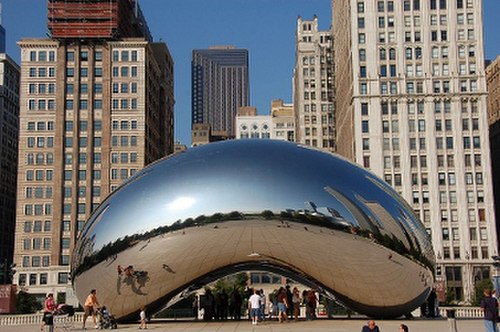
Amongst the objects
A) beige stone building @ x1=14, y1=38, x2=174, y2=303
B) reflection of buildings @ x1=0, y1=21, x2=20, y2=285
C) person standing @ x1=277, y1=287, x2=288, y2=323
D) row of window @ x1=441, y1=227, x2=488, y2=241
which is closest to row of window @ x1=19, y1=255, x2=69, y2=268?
beige stone building @ x1=14, y1=38, x2=174, y2=303

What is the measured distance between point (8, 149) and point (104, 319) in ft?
364

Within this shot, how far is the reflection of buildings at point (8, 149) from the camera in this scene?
390 ft

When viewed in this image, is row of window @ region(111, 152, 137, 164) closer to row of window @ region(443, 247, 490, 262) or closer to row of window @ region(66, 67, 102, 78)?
row of window @ region(66, 67, 102, 78)

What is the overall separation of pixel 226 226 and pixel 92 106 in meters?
78.0

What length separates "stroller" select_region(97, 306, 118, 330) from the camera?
21.0 metres

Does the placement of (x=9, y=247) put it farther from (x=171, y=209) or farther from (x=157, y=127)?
(x=171, y=209)

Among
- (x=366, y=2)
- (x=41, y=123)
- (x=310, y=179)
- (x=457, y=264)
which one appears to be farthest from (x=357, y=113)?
(x=310, y=179)

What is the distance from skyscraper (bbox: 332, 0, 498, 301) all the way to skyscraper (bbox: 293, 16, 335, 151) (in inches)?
1642

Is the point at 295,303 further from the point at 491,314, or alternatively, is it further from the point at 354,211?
the point at 491,314

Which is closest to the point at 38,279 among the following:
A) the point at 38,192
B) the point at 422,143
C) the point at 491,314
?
the point at 38,192

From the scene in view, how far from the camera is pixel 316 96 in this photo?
456ft

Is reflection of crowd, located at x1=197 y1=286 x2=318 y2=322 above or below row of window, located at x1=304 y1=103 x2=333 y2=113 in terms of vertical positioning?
below

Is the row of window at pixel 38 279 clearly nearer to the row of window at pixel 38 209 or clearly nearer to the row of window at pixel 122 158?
the row of window at pixel 38 209

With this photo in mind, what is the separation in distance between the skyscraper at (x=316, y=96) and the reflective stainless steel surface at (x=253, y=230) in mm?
113000
